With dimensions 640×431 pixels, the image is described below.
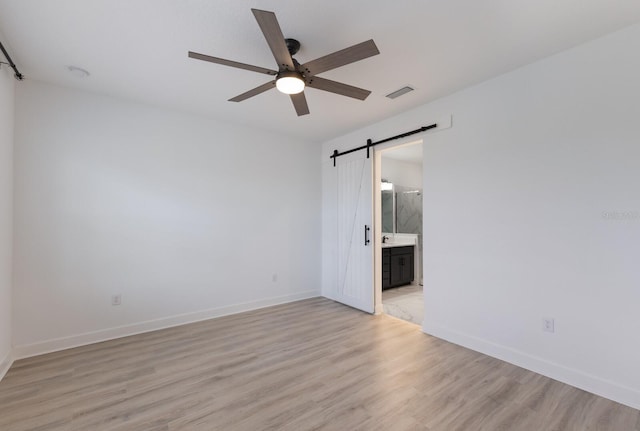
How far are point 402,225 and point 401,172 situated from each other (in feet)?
3.97

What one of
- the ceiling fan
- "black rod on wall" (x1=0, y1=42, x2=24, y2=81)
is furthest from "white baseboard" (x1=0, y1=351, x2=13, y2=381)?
the ceiling fan

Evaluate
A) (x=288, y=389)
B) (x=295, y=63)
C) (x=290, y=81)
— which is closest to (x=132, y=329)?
(x=288, y=389)

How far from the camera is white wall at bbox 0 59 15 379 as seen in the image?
8.07 ft

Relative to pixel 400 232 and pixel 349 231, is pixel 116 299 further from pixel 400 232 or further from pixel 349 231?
pixel 400 232

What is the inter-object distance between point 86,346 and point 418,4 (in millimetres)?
4316

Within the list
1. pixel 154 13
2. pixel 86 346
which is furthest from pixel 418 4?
pixel 86 346

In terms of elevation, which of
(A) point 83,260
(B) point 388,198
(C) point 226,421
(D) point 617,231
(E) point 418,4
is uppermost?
(E) point 418,4

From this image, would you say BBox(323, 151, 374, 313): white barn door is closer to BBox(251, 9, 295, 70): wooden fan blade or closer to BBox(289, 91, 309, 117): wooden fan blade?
BBox(289, 91, 309, 117): wooden fan blade

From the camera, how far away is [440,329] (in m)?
3.20

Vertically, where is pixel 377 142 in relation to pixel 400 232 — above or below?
above

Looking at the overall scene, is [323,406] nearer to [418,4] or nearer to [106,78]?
[418,4]

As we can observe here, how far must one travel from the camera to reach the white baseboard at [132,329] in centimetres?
280

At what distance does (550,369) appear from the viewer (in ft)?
7.82

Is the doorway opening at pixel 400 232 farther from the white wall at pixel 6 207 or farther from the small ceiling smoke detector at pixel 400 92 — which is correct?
the white wall at pixel 6 207
